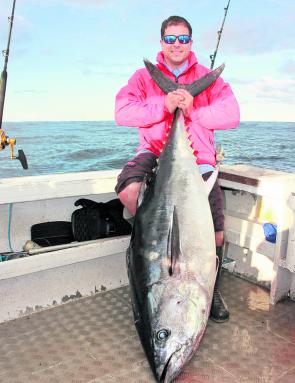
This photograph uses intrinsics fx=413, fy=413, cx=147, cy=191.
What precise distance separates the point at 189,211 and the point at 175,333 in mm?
685

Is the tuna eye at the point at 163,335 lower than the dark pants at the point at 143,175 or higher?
lower

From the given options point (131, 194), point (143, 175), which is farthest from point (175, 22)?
point (131, 194)

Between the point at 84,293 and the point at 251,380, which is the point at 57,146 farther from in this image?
the point at 251,380

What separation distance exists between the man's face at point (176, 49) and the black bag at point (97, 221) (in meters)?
1.38

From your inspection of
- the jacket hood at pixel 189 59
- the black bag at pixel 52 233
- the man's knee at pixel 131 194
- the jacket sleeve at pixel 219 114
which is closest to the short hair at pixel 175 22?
the jacket hood at pixel 189 59

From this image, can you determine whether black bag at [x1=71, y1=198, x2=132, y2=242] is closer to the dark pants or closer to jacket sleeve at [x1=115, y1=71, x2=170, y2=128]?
the dark pants

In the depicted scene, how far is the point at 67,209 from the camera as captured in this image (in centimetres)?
393

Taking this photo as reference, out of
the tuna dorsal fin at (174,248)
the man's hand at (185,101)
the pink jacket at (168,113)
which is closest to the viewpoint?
the tuna dorsal fin at (174,248)

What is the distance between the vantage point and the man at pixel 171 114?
2.97 meters

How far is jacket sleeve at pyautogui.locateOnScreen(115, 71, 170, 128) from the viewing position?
2945mm

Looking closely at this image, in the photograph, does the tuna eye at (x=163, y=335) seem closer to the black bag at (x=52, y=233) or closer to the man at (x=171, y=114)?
the man at (x=171, y=114)

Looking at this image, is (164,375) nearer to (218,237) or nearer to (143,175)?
(218,237)

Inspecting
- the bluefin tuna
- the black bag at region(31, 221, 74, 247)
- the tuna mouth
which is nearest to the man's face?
the bluefin tuna

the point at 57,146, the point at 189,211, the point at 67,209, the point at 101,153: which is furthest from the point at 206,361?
the point at 57,146
